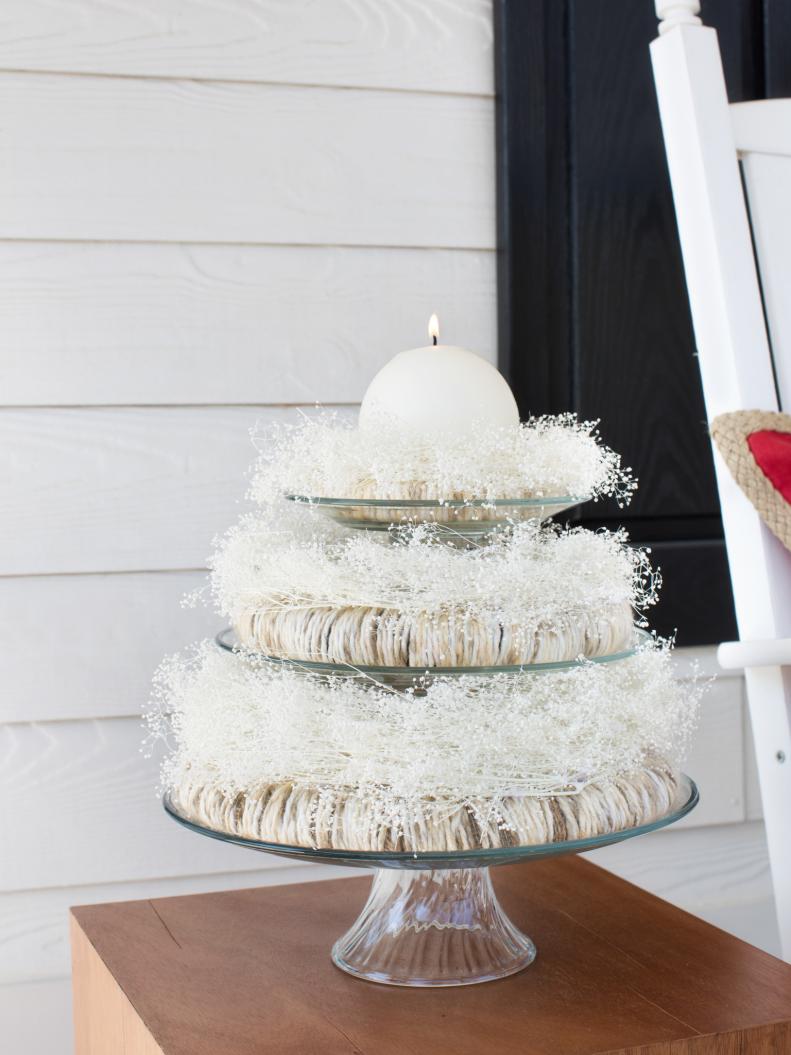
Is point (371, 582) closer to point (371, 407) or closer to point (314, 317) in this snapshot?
point (371, 407)

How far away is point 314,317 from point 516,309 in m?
0.20

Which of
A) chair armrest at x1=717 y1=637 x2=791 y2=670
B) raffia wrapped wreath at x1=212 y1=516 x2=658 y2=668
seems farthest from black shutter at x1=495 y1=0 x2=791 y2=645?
raffia wrapped wreath at x1=212 y1=516 x2=658 y2=668

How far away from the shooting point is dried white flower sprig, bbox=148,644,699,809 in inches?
26.7

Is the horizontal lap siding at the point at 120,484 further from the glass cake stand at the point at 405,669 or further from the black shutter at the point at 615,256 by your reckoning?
the glass cake stand at the point at 405,669

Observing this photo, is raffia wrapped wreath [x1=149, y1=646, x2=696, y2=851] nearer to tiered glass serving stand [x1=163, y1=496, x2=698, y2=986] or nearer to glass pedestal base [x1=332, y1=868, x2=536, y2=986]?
tiered glass serving stand [x1=163, y1=496, x2=698, y2=986]

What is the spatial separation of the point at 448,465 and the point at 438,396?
0.21ft

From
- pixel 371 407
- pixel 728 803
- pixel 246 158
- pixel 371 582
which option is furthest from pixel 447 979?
pixel 246 158

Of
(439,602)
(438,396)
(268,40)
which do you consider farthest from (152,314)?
(439,602)

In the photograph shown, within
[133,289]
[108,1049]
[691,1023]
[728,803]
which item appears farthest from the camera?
[728,803]

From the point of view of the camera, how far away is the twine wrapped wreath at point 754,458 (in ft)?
2.87

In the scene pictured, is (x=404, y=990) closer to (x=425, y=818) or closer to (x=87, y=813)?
(x=425, y=818)

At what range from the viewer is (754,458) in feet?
2.92

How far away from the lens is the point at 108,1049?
0.81m

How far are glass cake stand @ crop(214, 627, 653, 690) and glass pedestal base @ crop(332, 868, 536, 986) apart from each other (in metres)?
0.15
